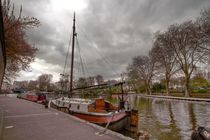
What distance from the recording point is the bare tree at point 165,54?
36.7 m

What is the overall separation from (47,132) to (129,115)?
20.9 feet

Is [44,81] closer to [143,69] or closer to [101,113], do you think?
[143,69]

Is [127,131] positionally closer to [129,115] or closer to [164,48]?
[129,115]

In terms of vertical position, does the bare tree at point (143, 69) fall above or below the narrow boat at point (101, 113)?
above

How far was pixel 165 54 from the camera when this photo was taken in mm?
38594

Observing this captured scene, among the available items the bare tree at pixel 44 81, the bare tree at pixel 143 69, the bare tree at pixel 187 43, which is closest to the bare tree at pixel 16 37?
the bare tree at pixel 187 43

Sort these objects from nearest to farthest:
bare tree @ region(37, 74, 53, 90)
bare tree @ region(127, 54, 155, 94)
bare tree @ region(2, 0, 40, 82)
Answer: bare tree @ region(2, 0, 40, 82) → bare tree @ region(127, 54, 155, 94) → bare tree @ region(37, 74, 53, 90)

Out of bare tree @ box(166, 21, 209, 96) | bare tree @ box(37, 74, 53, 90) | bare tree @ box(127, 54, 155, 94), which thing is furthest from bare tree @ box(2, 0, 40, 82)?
bare tree @ box(37, 74, 53, 90)

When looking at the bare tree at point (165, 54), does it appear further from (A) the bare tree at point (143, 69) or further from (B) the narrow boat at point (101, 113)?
(B) the narrow boat at point (101, 113)

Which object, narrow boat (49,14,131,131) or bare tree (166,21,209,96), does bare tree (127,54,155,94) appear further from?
narrow boat (49,14,131,131)

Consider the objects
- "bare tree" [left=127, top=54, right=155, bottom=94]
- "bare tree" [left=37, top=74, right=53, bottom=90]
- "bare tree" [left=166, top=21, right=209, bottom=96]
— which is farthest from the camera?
"bare tree" [left=37, top=74, right=53, bottom=90]

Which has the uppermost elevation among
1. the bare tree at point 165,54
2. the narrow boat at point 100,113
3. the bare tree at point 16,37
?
the bare tree at point 165,54

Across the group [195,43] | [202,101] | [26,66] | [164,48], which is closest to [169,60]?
[164,48]

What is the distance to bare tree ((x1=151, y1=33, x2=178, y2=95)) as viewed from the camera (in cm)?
3668
